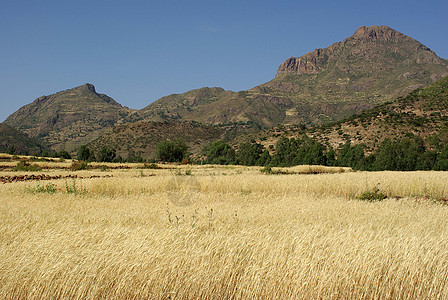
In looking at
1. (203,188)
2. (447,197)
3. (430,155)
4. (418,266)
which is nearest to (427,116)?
(430,155)

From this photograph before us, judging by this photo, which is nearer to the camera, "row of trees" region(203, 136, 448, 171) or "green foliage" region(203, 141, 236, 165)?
"row of trees" region(203, 136, 448, 171)

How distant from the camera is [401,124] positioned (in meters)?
75.7

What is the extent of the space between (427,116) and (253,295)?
285 ft

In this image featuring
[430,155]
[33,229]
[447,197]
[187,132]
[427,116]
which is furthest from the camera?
[187,132]

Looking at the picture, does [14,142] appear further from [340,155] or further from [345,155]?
[345,155]

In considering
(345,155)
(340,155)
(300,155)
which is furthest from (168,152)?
(345,155)

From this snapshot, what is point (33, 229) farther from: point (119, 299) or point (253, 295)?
point (253, 295)

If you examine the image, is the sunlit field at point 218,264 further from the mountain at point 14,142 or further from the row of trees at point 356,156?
the mountain at point 14,142

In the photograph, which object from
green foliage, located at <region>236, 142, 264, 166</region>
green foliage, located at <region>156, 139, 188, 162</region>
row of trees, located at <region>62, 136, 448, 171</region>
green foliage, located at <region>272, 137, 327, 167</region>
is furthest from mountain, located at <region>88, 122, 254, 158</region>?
green foliage, located at <region>272, 137, 327, 167</region>

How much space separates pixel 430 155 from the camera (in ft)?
159

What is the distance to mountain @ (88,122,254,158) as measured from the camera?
136875 millimetres

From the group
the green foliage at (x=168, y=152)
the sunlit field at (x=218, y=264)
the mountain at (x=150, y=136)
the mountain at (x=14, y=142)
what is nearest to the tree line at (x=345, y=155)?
the green foliage at (x=168, y=152)

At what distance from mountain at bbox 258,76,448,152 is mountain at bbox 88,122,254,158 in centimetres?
6684

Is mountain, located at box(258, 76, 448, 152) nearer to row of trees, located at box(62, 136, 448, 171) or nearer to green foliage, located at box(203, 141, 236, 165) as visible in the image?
row of trees, located at box(62, 136, 448, 171)
